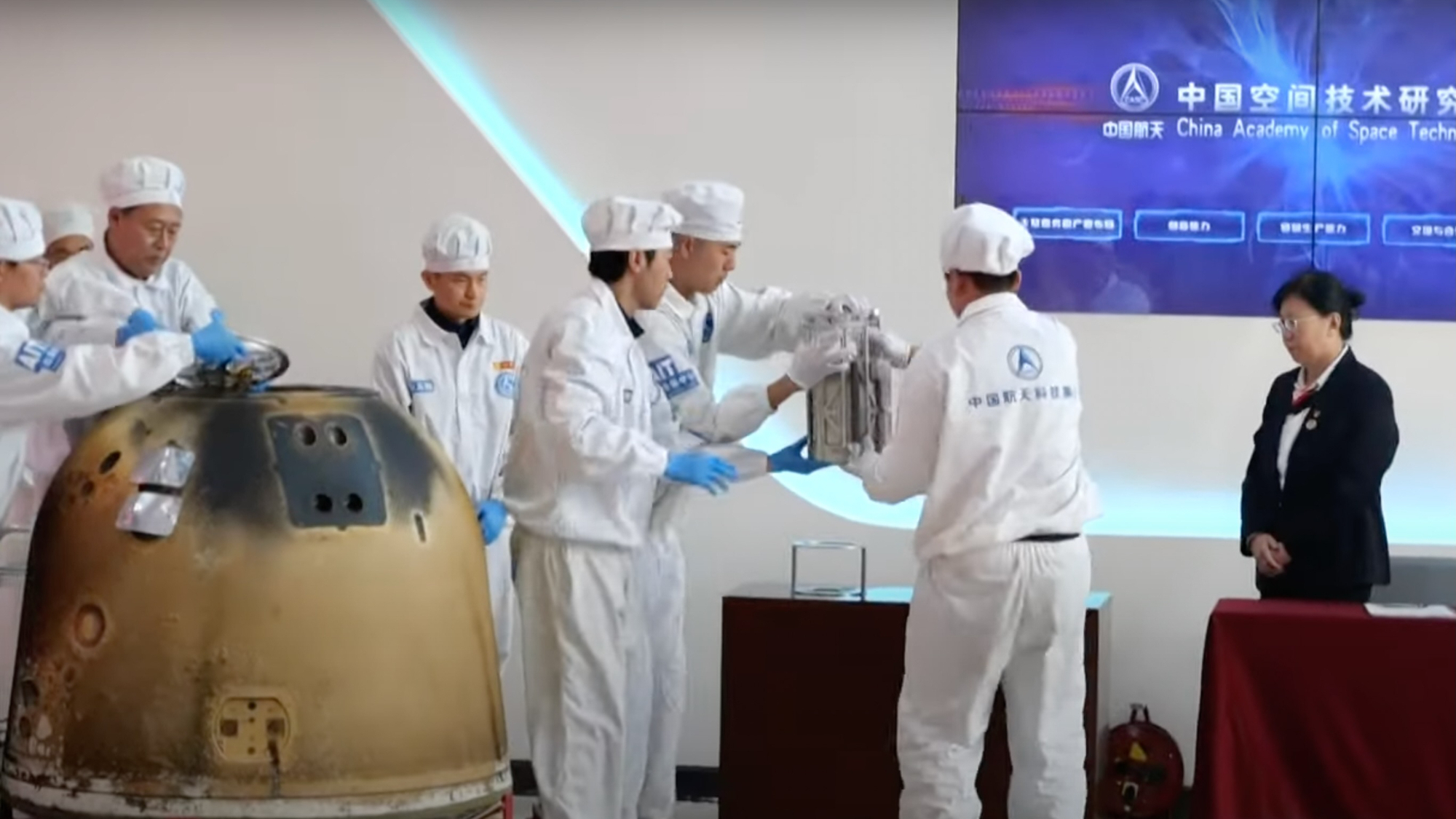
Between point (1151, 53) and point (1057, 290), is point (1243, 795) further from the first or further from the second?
point (1151, 53)

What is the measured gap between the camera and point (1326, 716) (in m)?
3.99

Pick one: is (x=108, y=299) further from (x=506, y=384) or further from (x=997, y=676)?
(x=997, y=676)

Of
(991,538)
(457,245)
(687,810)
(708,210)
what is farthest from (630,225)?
(687,810)

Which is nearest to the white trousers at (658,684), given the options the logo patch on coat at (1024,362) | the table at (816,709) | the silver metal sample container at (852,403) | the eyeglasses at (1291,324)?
the table at (816,709)

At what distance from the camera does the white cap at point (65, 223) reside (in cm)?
518

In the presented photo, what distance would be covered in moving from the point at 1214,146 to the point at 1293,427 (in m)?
1.21

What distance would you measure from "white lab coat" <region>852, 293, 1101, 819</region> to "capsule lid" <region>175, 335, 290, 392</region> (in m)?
1.27

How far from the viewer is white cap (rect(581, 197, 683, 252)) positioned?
4246 mm

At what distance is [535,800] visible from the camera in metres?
5.45

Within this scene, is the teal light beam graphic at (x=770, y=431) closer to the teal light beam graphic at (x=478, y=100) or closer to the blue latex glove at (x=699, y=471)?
the teal light beam graphic at (x=478, y=100)

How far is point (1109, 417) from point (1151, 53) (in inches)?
38.6

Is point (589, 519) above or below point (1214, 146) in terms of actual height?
below

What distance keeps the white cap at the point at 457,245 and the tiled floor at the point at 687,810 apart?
1468 millimetres

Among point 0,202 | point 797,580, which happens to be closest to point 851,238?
point 797,580
